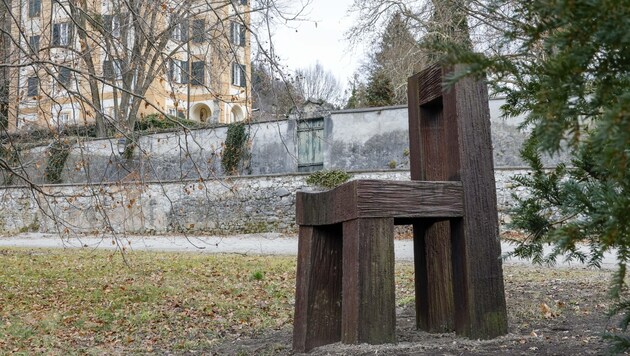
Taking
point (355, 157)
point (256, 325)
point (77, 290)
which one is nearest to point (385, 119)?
point (355, 157)

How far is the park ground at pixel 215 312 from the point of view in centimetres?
350

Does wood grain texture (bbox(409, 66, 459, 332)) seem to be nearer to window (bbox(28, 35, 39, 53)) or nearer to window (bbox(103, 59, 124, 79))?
window (bbox(103, 59, 124, 79))

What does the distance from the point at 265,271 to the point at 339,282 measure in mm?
4842

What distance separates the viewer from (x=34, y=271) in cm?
912

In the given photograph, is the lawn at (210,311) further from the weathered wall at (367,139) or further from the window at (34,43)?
the weathered wall at (367,139)

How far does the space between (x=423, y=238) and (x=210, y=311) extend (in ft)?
9.48

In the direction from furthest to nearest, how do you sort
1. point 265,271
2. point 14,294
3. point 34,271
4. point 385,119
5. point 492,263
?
point 385,119
point 34,271
point 265,271
point 14,294
point 492,263

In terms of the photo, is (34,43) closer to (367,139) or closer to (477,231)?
(477,231)

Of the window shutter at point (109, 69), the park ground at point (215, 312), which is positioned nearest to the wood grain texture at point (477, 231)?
the park ground at point (215, 312)

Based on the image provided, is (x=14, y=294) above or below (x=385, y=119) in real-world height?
below

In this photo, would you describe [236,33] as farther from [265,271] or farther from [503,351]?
[503,351]

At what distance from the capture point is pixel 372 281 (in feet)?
10.5

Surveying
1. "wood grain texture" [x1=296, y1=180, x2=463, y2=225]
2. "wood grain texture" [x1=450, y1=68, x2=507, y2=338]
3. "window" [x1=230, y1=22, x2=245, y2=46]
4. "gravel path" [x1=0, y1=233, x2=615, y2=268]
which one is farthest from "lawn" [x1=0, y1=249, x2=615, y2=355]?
"window" [x1=230, y1=22, x2=245, y2=46]

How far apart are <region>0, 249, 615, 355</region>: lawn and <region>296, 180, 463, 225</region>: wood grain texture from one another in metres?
0.65
